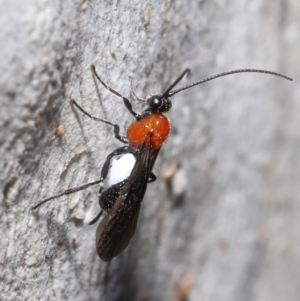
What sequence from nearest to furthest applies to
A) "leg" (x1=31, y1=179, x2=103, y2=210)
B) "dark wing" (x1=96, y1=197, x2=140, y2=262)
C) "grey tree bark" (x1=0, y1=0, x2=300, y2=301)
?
"grey tree bark" (x1=0, y1=0, x2=300, y2=301) < "leg" (x1=31, y1=179, x2=103, y2=210) < "dark wing" (x1=96, y1=197, x2=140, y2=262)

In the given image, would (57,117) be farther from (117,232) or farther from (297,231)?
(297,231)

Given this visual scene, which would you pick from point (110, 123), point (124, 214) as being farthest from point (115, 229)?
point (110, 123)

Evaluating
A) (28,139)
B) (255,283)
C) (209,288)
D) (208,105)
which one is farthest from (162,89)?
(255,283)

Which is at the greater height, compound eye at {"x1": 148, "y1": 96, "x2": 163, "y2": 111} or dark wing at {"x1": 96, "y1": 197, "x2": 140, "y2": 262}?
compound eye at {"x1": 148, "y1": 96, "x2": 163, "y2": 111}

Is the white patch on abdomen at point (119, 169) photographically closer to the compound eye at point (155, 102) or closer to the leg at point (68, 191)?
the leg at point (68, 191)

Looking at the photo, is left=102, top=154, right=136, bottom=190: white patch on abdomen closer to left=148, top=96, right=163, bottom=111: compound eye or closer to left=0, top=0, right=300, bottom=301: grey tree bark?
left=0, top=0, right=300, bottom=301: grey tree bark

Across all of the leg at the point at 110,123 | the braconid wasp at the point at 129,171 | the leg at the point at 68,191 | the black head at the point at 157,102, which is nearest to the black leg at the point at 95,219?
the braconid wasp at the point at 129,171

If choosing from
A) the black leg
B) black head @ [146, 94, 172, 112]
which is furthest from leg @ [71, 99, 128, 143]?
the black leg
